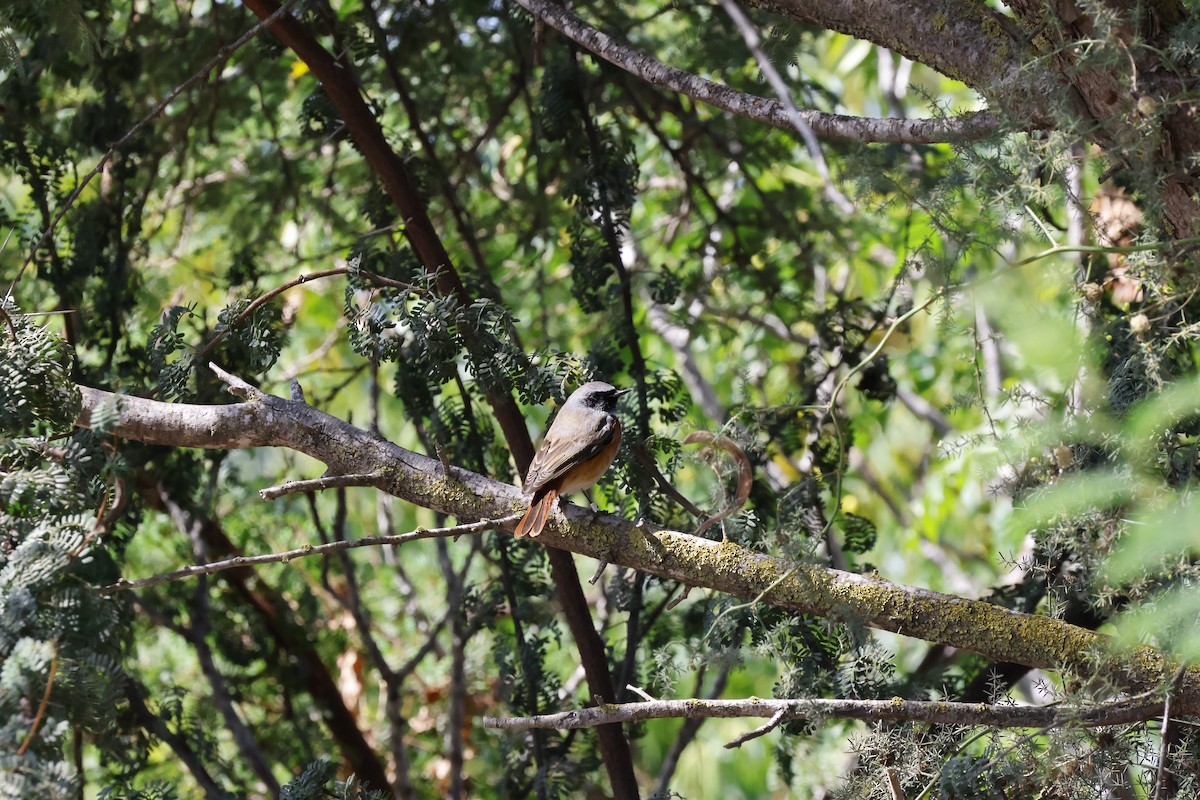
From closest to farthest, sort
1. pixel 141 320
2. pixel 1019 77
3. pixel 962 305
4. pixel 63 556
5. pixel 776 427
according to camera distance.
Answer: pixel 63 556 → pixel 1019 77 → pixel 962 305 → pixel 776 427 → pixel 141 320

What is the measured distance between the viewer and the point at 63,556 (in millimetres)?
1938

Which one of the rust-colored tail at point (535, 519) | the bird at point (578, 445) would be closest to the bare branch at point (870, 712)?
the rust-colored tail at point (535, 519)

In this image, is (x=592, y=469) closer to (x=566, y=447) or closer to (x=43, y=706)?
(x=566, y=447)

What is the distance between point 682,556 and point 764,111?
1155mm

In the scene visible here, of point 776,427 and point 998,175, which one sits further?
point 776,427

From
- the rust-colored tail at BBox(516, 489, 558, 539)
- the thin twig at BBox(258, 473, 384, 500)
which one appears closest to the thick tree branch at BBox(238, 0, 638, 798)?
the rust-colored tail at BBox(516, 489, 558, 539)

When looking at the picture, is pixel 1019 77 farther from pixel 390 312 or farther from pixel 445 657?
pixel 445 657

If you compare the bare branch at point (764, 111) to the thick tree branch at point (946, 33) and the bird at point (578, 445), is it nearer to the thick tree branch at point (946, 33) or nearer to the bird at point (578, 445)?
the thick tree branch at point (946, 33)

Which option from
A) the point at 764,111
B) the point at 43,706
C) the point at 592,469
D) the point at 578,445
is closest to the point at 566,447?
the point at 578,445

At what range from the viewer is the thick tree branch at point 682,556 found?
8.19ft

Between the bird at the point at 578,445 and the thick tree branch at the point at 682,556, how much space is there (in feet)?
0.71

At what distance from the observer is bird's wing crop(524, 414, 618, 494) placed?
3.07m

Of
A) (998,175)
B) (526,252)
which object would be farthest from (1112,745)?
(526,252)

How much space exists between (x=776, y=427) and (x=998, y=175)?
145cm
